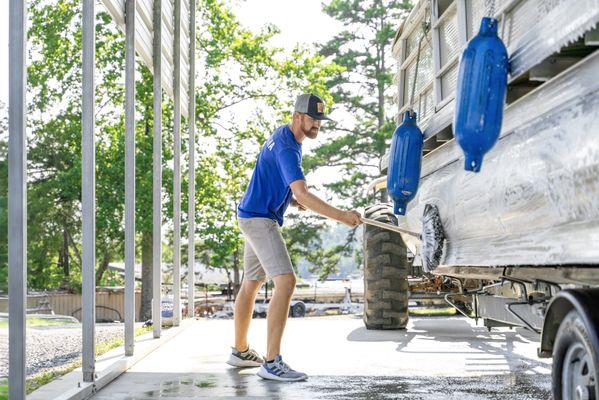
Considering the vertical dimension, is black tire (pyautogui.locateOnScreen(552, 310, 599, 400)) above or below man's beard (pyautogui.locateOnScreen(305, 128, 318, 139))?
below

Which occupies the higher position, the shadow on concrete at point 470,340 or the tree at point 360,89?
the tree at point 360,89

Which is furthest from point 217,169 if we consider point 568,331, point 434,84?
point 568,331

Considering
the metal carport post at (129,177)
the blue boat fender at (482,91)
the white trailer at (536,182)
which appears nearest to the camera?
the white trailer at (536,182)

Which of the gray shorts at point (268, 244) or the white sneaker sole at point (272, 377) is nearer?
the white sneaker sole at point (272, 377)

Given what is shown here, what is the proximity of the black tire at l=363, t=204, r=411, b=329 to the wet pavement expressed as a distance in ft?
0.85

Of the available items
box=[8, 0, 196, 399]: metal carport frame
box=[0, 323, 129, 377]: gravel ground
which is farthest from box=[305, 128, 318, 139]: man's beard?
box=[0, 323, 129, 377]: gravel ground

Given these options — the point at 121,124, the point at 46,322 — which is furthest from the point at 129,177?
the point at 121,124

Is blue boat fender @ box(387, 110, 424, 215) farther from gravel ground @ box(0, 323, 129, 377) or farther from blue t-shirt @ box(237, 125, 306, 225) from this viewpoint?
gravel ground @ box(0, 323, 129, 377)

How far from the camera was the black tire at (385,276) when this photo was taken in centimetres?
958

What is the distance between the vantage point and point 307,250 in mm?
36594

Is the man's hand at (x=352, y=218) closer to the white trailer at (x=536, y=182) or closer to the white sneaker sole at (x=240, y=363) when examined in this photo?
the white trailer at (x=536, y=182)

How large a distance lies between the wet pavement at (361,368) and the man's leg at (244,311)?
201 millimetres

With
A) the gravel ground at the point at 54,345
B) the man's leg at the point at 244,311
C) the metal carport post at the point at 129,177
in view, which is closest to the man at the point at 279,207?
the man's leg at the point at 244,311

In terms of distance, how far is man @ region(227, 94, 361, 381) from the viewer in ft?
20.2
